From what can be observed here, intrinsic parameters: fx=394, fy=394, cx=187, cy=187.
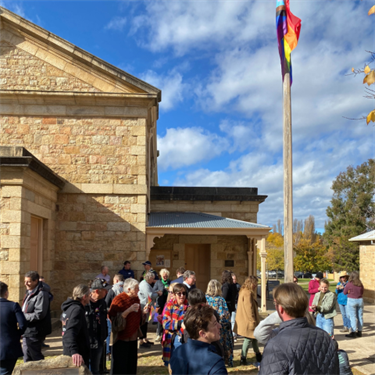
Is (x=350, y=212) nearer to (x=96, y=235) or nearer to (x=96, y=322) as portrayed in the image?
(x=96, y=235)

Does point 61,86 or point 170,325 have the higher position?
point 61,86

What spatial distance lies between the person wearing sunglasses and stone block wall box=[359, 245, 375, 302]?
1387 cm

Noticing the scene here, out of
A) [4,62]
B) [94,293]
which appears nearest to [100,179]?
[4,62]

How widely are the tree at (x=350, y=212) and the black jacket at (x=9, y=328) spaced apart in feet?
102

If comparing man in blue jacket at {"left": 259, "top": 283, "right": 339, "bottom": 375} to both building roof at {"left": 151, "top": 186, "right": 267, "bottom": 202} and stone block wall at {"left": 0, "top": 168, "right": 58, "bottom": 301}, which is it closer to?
stone block wall at {"left": 0, "top": 168, "right": 58, "bottom": 301}

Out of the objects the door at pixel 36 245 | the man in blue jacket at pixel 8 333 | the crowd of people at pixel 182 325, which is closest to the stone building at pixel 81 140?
the door at pixel 36 245

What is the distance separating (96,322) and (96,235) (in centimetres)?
632

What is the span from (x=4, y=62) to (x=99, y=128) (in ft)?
10.9

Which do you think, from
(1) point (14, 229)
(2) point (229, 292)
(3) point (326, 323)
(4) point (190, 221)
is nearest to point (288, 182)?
(2) point (229, 292)

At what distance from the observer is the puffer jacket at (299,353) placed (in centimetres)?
238

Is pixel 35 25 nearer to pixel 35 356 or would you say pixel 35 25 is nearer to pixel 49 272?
pixel 49 272

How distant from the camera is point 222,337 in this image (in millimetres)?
5555

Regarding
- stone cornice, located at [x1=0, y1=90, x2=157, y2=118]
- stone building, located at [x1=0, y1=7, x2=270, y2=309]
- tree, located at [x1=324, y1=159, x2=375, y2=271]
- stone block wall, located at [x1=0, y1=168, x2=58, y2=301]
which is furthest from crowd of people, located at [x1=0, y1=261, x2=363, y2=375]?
tree, located at [x1=324, y1=159, x2=375, y2=271]

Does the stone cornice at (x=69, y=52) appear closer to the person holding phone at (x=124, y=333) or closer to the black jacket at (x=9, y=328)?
the person holding phone at (x=124, y=333)
